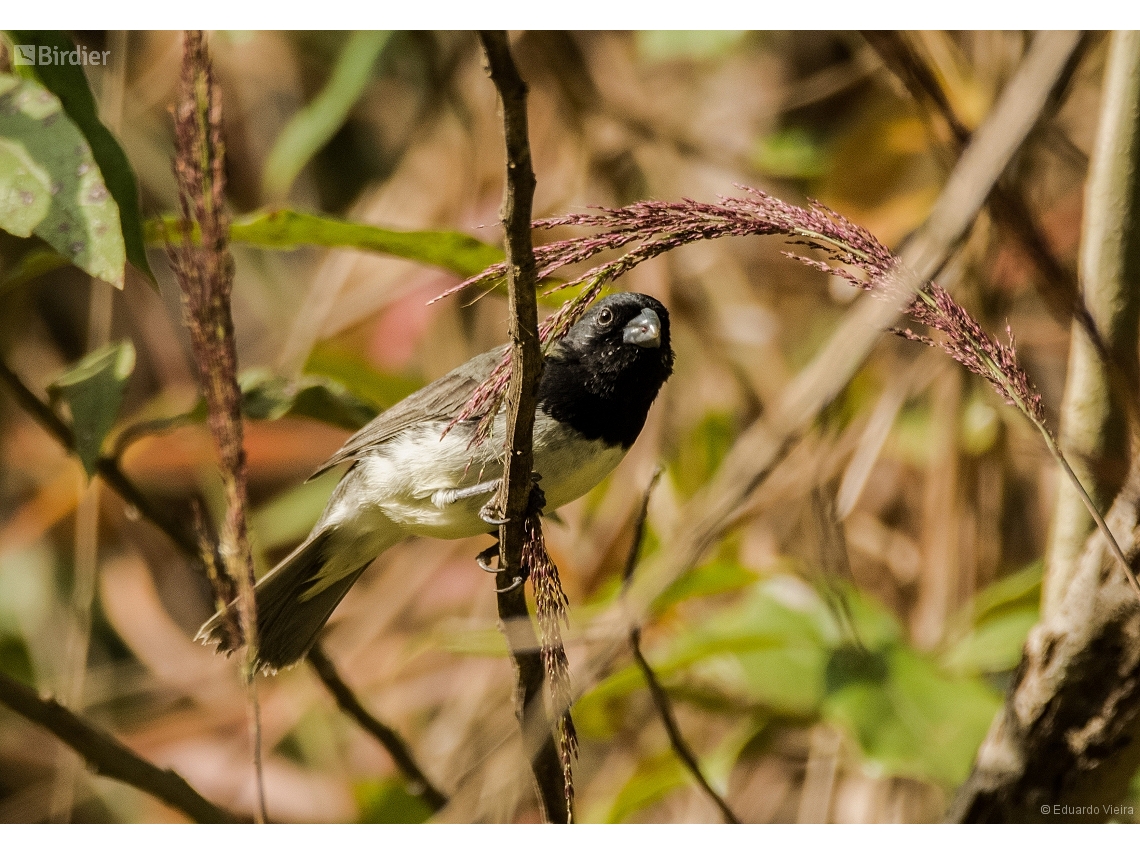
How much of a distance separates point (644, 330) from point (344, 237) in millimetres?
549

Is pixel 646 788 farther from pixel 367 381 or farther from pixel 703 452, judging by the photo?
pixel 367 381

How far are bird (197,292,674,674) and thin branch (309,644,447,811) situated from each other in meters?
0.06

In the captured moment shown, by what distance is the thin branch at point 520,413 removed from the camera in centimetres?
96

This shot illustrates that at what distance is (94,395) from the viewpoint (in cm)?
160

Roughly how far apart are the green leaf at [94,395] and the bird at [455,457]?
396 mm

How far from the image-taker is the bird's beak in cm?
187

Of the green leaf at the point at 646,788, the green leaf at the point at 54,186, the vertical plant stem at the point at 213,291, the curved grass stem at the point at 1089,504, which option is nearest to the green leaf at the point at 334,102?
the green leaf at the point at 54,186

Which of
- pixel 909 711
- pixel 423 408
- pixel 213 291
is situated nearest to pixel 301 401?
pixel 423 408

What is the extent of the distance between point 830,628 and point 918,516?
919mm

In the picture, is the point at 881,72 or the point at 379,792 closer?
the point at 379,792
